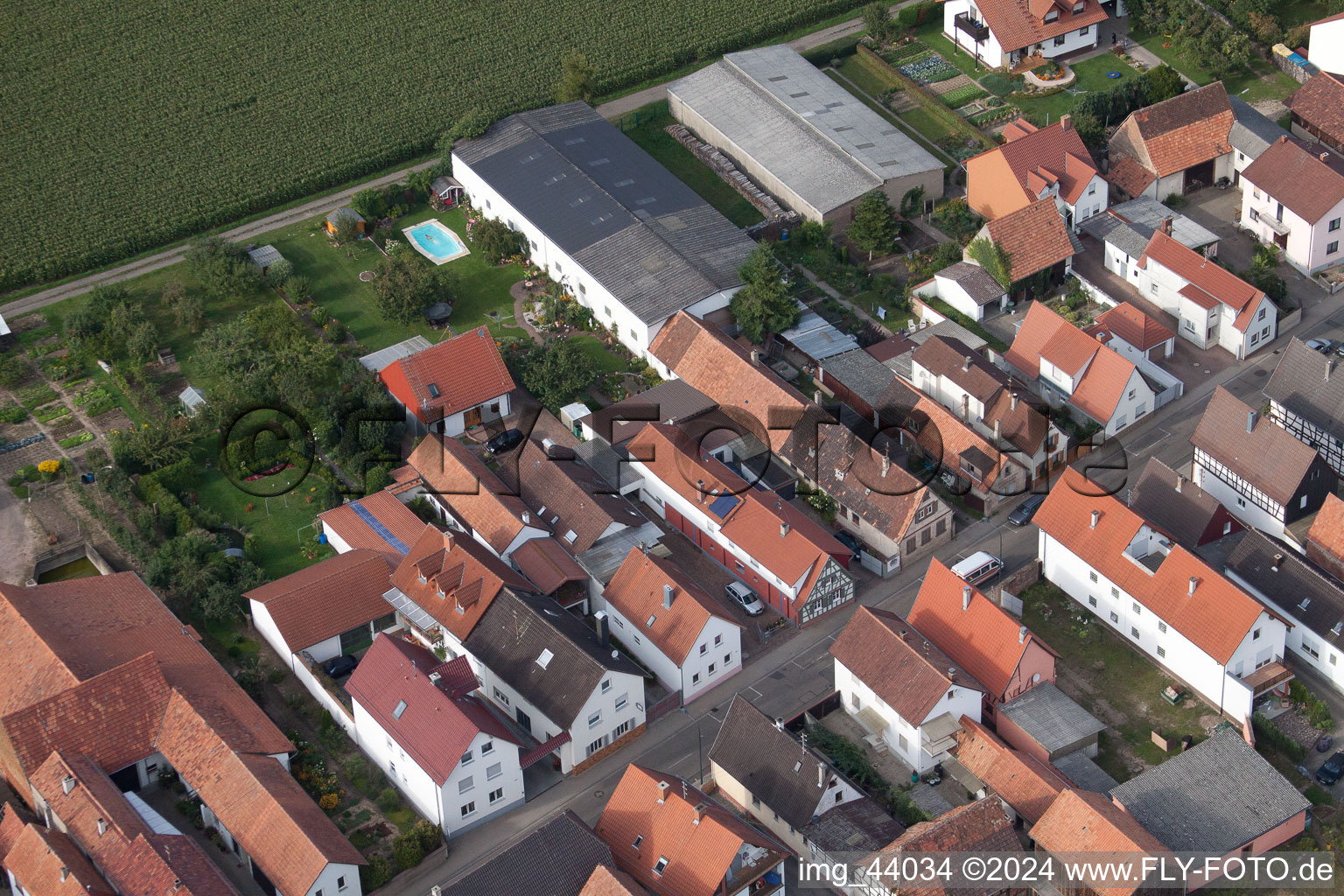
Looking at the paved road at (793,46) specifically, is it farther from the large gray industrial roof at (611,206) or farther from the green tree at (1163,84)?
the green tree at (1163,84)

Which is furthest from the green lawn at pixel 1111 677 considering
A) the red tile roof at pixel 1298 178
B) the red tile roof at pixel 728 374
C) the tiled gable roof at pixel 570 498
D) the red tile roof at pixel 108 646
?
the red tile roof at pixel 108 646

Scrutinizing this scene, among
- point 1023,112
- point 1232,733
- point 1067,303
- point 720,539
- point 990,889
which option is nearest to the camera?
point 990,889

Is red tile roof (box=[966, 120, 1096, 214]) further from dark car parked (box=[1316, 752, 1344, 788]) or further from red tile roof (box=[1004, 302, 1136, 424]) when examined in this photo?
dark car parked (box=[1316, 752, 1344, 788])

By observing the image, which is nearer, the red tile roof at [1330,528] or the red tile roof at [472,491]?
the red tile roof at [1330,528]

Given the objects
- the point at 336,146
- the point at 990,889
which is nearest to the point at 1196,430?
the point at 990,889

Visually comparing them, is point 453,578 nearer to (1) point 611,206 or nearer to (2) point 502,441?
(2) point 502,441

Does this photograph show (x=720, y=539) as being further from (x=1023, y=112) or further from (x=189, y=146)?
(x=189, y=146)

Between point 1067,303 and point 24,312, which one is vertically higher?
point 1067,303
